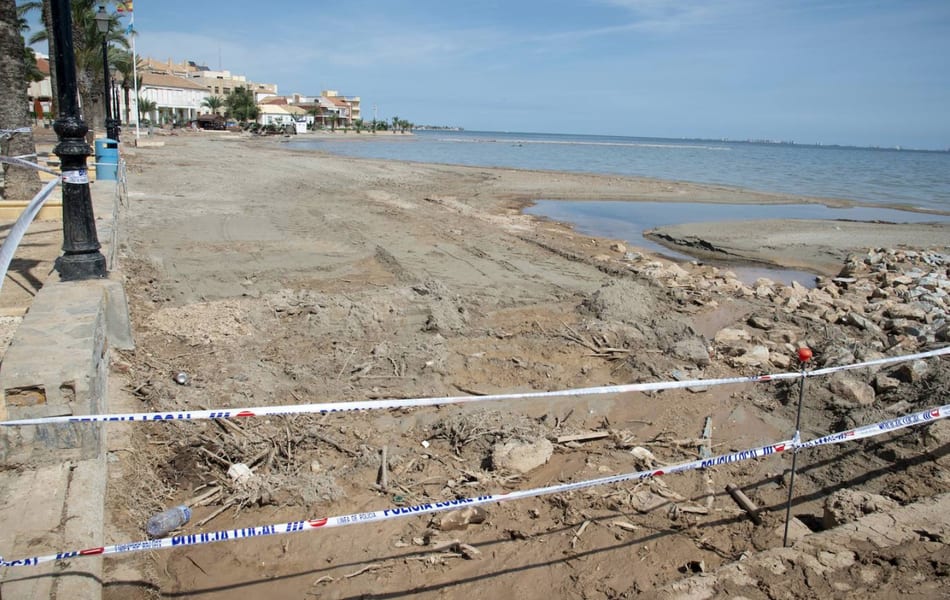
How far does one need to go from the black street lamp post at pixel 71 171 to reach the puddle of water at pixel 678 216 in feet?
41.0

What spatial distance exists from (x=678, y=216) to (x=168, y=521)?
21870 mm

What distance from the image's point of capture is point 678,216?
909 inches

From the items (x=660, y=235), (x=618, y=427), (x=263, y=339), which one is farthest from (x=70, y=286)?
(x=660, y=235)

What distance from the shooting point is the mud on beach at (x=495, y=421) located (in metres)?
3.86

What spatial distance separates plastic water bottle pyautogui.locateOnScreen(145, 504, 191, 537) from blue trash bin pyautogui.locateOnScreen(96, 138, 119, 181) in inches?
465

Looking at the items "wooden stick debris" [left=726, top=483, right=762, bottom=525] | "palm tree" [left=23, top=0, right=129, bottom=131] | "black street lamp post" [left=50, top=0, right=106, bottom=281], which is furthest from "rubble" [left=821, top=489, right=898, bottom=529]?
"palm tree" [left=23, top=0, right=129, bottom=131]

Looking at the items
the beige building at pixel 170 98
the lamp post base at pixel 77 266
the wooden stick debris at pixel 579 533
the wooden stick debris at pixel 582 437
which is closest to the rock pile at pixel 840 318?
the wooden stick debris at pixel 582 437

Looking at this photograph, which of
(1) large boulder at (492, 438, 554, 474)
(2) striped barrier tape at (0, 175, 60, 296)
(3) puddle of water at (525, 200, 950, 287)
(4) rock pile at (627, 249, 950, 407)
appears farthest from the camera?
(3) puddle of water at (525, 200, 950, 287)

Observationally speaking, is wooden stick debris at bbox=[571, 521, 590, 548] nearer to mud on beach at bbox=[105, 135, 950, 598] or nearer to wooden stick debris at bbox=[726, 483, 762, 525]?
mud on beach at bbox=[105, 135, 950, 598]

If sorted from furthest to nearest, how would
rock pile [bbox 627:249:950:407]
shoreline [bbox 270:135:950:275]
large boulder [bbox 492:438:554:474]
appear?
shoreline [bbox 270:135:950:275] < rock pile [bbox 627:249:950:407] < large boulder [bbox 492:438:554:474]

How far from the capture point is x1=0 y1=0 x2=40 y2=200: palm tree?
11.5 meters

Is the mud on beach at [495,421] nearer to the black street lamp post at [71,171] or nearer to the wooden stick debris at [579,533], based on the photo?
the wooden stick debris at [579,533]

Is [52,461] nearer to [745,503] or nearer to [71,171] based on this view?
[71,171]

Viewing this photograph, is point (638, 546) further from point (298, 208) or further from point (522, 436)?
point (298, 208)
